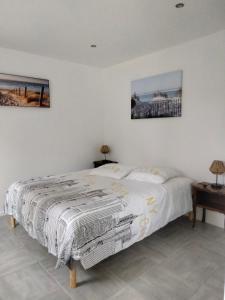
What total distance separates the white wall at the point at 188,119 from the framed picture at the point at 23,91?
4.70 feet

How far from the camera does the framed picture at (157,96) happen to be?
3.34 m

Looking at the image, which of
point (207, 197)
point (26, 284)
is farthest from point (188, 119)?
point (26, 284)

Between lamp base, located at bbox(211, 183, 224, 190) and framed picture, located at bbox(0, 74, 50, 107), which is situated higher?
framed picture, located at bbox(0, 74, 50, 107)

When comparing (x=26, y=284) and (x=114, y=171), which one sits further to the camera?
(x=114, y=171)

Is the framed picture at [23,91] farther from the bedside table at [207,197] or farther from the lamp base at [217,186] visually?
the lamp base at [217,186]

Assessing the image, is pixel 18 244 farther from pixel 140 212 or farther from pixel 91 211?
pixel 140 212

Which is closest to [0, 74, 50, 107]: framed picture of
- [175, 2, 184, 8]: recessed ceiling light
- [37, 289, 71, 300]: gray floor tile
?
[175, 2, 184, 8]: recessed ceiling light

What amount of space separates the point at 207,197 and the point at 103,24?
8.24ft

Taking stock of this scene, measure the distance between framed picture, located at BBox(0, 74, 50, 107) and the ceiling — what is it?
17.8 inches

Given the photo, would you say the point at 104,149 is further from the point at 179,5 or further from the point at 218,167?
the point at 179,5

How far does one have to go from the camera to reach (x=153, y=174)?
3014 mm

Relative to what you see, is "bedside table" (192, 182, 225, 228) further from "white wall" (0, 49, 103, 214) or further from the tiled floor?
"white wall" (0, 49, 103, 214)

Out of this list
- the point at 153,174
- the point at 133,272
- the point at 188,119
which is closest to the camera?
the point at 133,272

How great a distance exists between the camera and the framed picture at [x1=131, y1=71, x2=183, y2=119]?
3.34 m
